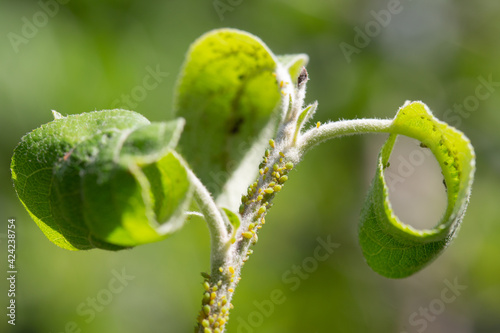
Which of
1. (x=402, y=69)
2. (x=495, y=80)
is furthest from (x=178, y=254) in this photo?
(x=495, y=80)

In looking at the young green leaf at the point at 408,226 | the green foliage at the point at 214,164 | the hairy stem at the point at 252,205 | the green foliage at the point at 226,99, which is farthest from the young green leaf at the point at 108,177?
the young green leaf at the point at 408,226

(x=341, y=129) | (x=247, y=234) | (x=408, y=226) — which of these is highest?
(x=341, y=129)

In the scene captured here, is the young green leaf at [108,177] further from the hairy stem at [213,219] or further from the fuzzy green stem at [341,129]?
the fuzzy green stem at [341,129]

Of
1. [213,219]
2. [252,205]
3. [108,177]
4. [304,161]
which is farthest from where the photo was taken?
[304,161]

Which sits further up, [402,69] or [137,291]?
[402,69]

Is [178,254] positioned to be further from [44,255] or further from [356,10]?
[356,10]

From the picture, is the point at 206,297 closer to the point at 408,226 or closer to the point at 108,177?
the point at 108,177

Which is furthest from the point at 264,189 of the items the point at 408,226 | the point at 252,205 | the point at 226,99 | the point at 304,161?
the point at 304,161
